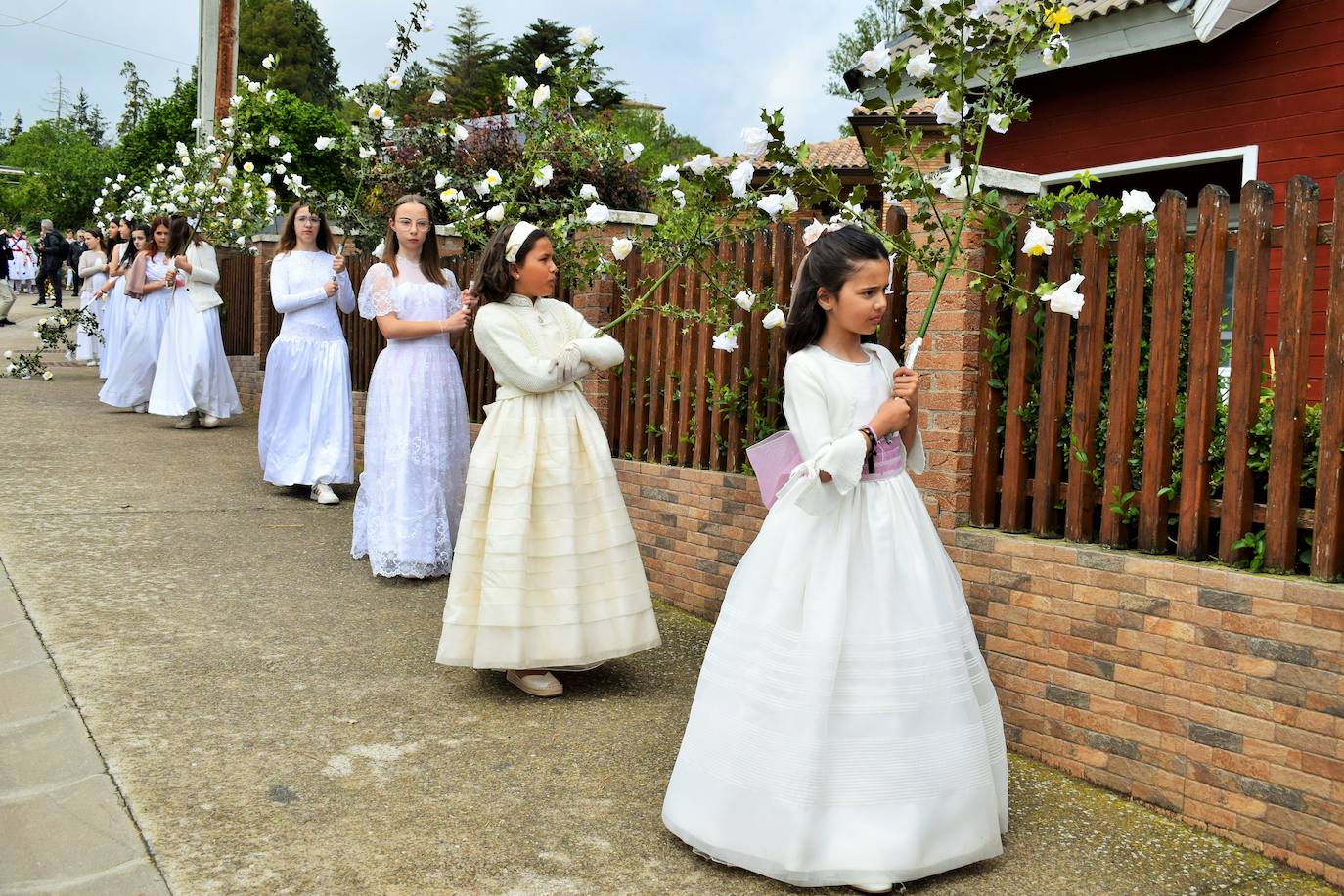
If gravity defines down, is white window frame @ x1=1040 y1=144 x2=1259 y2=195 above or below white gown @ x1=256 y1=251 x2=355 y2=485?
above

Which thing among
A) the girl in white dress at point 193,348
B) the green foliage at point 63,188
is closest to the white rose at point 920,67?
the girl in white dress at point 193,348

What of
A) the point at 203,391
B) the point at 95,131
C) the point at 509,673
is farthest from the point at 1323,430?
the point at 95,131

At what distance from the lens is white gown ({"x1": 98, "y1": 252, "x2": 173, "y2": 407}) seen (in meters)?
13.1

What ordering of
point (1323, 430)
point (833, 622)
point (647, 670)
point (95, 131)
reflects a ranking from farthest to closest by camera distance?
point (95, 131) < point (647, 670) < point (1323, 430) < point (833, 622)

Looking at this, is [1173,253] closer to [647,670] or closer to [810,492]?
[810,492]

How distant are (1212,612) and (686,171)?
265 centimetres

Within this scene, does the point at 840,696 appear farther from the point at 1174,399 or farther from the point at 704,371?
the point at 704,371

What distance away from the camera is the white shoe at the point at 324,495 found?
868cm

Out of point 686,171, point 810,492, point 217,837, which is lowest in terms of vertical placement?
point 217,837

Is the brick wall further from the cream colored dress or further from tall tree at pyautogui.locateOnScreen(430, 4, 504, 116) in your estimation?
tall tree at pyautogui.locateOnScreen(430, 4, 504, 116)

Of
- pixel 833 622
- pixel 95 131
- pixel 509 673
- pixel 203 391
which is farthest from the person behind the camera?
pixel 95 131

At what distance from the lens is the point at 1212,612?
12.1 ft

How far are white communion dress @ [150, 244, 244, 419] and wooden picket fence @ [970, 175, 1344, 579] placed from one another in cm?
889


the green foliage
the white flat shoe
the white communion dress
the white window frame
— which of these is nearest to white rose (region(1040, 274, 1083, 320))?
the white flat shoe
